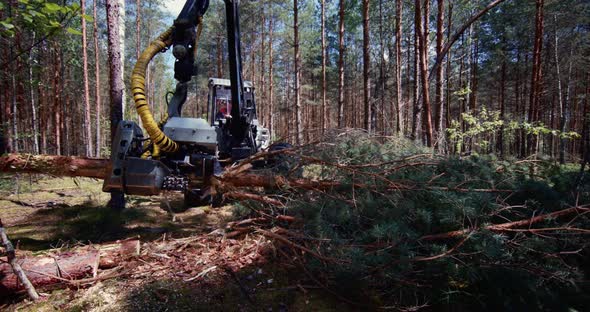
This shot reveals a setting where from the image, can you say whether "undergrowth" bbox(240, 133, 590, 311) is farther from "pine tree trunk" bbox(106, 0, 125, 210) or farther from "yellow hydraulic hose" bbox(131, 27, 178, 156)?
"pine tree trunk" bbox(106, 0, 125, 210)

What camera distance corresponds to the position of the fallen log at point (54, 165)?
3.64 meters

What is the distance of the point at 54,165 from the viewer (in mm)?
3754

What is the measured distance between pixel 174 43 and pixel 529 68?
87.9 feet

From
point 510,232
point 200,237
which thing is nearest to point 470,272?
point 510,232

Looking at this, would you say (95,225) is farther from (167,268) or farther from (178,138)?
(167,268)

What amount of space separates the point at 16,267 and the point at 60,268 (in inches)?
16.6

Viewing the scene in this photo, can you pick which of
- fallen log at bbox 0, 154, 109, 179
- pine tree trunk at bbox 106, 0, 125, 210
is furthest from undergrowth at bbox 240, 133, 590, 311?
pine tree trunk at bbox 106, 0, 125, 210

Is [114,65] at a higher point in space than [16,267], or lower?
higher

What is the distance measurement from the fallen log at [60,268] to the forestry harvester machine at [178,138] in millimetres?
751

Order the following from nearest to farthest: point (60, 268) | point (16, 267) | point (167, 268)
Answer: point (16, 267), point (60, 268), point (167, 268)

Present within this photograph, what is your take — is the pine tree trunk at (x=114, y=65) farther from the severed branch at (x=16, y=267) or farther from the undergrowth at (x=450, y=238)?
the undergrowth at (x=450, y=238)

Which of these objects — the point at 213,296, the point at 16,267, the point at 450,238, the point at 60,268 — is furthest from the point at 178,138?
the point at 450,238

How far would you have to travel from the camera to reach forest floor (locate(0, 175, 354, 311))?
2.49m

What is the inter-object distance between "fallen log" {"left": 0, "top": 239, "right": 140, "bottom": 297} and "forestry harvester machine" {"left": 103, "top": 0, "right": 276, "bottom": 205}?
75 centimetres
